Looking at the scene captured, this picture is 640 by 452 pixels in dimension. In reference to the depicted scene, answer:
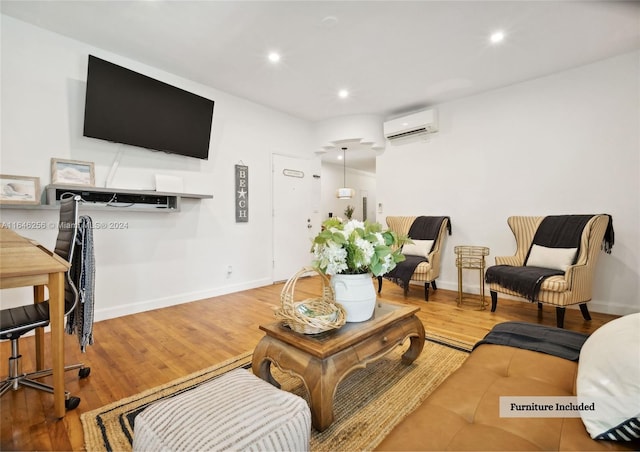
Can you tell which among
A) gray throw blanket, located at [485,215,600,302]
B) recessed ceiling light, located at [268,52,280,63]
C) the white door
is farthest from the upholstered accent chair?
recessed ceiling light, located at [268,52,280,63]

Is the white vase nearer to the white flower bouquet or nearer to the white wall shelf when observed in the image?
the white flower bouquet

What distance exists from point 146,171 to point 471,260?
3.94 meters

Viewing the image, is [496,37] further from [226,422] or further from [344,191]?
[344,191]

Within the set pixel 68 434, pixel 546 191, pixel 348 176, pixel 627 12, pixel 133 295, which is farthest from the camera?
pixel 348 176

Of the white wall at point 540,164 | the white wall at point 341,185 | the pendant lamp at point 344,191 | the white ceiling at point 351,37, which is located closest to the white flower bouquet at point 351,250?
the white ceiling at point 351,37

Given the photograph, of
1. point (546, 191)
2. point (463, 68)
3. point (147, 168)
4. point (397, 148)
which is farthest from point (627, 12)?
point (147, 168)

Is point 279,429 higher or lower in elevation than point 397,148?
lower

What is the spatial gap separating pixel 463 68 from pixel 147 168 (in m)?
3.64

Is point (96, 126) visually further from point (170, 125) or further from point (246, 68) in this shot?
point (246, 68)

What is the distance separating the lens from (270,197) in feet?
15.0

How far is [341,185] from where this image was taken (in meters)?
8.27

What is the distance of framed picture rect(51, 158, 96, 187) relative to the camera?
2.67 metres

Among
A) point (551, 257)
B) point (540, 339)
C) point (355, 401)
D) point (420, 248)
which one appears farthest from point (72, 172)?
point (551, 257)

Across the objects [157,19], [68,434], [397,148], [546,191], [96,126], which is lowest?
[68,434]
